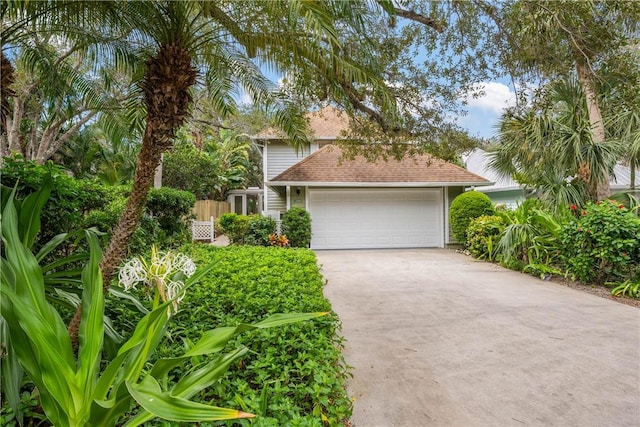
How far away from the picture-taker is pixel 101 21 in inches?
153

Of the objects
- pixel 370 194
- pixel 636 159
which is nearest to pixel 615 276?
pixel 636 159

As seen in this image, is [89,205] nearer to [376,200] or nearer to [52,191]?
[52,191]

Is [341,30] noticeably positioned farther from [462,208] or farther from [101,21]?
[462,208]

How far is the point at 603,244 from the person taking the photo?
680 cm

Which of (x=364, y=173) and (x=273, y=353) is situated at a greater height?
(x=364, y=173)

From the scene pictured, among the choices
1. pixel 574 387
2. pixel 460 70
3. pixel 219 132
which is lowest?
pixel 574 387

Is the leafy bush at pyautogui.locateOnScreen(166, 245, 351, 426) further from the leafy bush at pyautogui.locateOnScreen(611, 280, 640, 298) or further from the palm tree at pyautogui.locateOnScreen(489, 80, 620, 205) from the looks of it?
the palm tree at pyautogui.locateOnScreen(489, 80, 620, 205)

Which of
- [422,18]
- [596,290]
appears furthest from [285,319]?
[596,290]

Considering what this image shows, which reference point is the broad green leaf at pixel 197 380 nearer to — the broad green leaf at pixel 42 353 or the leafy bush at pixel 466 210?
the broad green leaf at pixel 42 353

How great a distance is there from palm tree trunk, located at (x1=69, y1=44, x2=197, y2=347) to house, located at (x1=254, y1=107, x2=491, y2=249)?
986cm

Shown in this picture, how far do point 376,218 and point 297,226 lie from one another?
11.2 feet

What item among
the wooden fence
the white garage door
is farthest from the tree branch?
the wooden fence

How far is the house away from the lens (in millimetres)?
13609

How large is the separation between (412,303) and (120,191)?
5.78 meters
